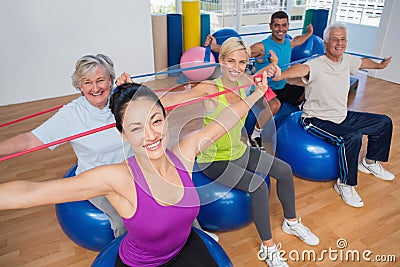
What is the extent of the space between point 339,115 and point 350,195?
1.84 ft

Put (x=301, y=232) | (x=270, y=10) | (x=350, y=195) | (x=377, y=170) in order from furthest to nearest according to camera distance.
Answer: (x=270, y=10), (x=377, y=170), (x=350, y=195), (x=301, y=232)

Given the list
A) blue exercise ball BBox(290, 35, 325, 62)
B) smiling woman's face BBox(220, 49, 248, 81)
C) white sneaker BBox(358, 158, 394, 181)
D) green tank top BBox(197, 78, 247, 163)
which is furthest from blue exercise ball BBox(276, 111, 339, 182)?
blue exercise ball BBox(290, 35, 325, 62)

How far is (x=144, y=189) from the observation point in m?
1.12

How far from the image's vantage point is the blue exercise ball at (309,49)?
14.5 feet

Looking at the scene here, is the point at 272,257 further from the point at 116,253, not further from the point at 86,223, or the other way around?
the point at 86,223

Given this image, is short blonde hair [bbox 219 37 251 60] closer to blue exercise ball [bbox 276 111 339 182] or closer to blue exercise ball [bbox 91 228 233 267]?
blue exercise ball [bbox 91 228 233 267]

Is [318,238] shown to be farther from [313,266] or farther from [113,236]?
[113,236]

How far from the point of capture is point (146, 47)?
4605 mm

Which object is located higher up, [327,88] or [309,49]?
[327,88]

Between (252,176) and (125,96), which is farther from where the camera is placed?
(252,176)

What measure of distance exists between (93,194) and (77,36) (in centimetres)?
352

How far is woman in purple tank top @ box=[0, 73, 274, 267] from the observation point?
1.01m

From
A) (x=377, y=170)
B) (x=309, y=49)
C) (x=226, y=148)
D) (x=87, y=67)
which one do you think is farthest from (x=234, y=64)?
(x=309, y=49)

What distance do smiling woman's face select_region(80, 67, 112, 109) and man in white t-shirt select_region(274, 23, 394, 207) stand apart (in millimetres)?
1130
